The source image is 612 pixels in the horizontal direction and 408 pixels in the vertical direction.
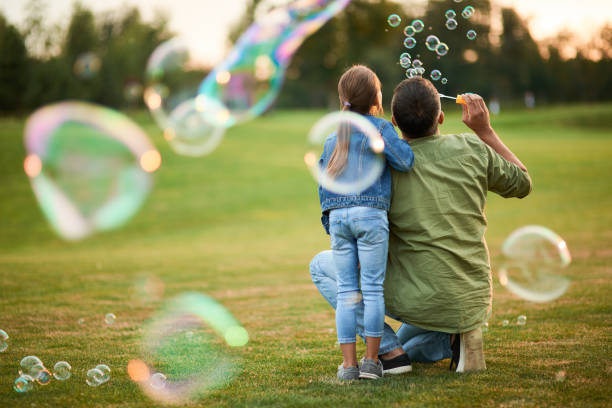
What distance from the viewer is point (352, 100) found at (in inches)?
150

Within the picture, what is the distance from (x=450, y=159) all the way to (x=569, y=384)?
1495 mm

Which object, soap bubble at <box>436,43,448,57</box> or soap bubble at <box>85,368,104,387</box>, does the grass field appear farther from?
soap bubble at <box>436,43,448,57</box>

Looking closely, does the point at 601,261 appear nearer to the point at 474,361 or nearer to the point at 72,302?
the point at 474,361

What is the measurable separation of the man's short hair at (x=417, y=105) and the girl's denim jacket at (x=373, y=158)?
0.57 feet

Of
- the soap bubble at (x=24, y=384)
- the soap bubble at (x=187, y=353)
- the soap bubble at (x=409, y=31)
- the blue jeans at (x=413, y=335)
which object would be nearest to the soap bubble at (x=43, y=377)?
the soap bubble at (x=24, y=384)

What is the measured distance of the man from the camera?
12.2ft

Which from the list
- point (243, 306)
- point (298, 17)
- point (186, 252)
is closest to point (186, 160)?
point (186, 252)

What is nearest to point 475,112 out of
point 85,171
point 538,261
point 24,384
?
point 538,261

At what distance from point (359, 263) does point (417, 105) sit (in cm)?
106

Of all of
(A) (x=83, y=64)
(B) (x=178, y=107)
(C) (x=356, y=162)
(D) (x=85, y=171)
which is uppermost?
(A) (x=83, y=64)

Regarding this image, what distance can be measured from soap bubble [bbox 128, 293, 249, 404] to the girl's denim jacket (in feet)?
4.55

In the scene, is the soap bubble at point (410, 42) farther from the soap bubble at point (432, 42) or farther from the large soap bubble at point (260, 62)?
the large soap bubble at point (260, 62)

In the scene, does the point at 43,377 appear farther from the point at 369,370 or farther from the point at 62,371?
the point at 369,370

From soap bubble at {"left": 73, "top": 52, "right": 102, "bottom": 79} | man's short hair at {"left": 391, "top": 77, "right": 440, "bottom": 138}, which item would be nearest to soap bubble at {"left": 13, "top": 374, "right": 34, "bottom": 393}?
man's short hair at {"left": 391, "top": 77, "right": 440, "bottom": 138}
